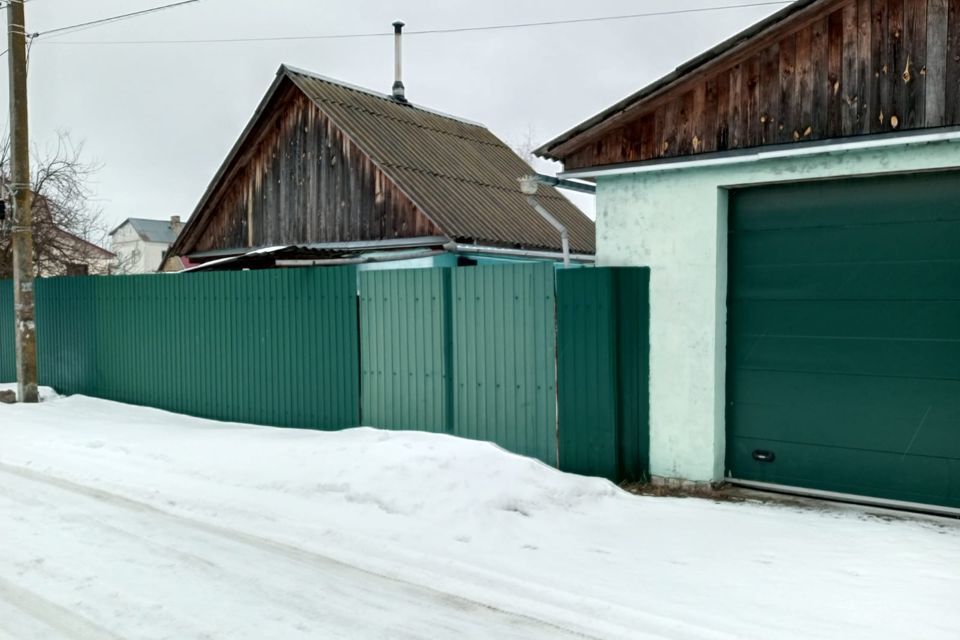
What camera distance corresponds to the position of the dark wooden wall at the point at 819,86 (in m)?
6.03

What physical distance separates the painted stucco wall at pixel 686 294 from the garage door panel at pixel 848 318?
1.00ft

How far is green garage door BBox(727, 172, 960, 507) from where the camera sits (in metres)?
6.28

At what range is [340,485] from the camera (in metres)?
6.97

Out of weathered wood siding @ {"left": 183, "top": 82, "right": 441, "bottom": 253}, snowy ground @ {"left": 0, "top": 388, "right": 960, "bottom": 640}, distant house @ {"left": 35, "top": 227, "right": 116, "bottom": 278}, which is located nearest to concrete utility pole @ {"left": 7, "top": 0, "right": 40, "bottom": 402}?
weathered wood siding @ {"left": 183, "top": 82, "right": 441, "bottom": 253}

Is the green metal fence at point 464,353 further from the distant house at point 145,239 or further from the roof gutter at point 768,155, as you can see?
the distant house at point 145,239

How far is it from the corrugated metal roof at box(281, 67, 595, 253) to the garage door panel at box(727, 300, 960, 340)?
209 inches

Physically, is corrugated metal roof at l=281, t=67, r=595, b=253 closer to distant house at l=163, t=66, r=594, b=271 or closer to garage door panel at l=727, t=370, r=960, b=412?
distant house at l=163, t=66, r=594, b=271

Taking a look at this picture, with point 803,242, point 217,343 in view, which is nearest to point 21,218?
point 217,343

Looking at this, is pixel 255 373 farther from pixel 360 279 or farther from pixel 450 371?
pixel 450 371

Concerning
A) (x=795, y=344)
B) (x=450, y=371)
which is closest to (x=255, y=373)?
(x=450, y=371)

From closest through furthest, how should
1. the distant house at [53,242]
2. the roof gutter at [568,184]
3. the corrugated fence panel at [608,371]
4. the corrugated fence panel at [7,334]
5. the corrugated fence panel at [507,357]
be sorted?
the corrugated fence panel at [608,371], the corrugated fence panel at [507,357], the roof gutter at [568,184], the corrugated fence panel at [7,334], the distant house at [53,242]

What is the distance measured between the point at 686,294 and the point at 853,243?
1.47 m

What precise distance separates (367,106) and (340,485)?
388 inches

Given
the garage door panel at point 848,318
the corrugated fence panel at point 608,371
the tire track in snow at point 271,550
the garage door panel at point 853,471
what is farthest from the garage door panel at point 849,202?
the tire track in snow at point 271,550
